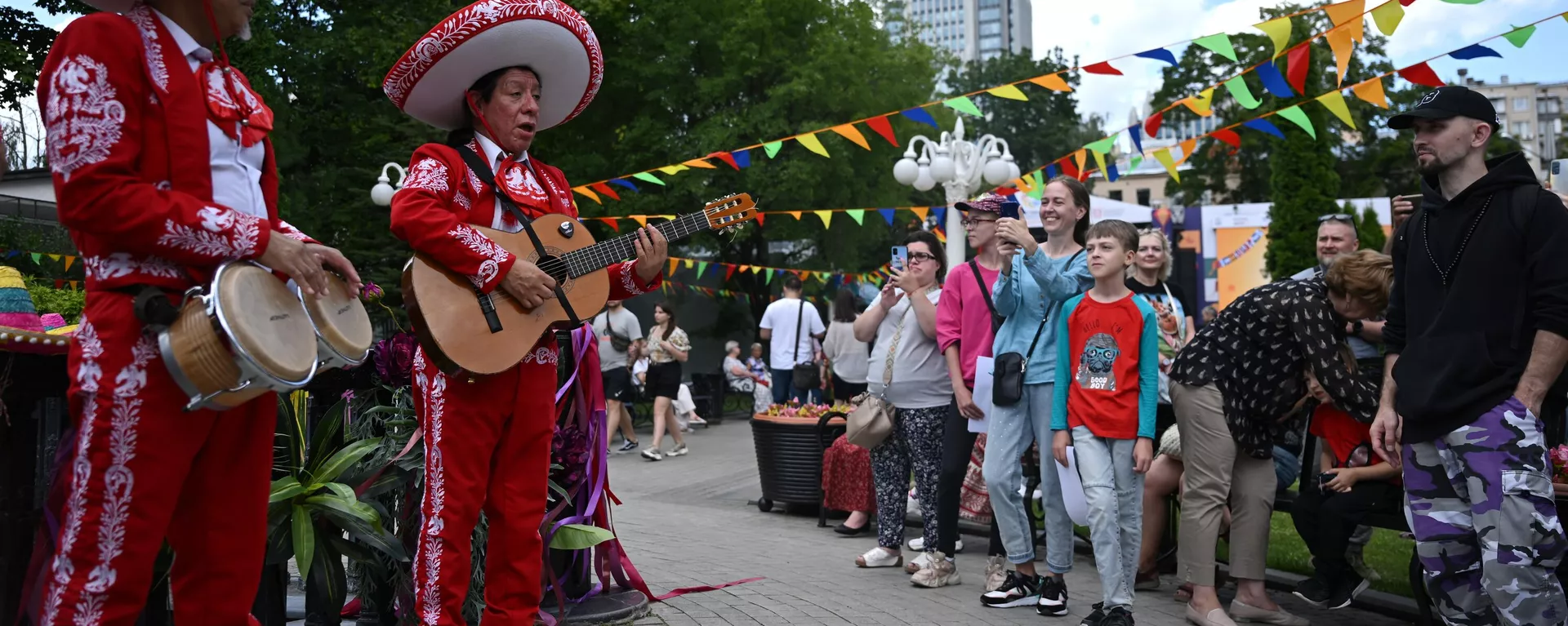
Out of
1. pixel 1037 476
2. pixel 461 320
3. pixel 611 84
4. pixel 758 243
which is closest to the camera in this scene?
pixel 461 320

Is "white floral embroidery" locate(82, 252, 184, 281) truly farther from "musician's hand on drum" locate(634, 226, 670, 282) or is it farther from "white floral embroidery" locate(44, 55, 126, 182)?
"musician's hand on drum" locate(634, 226, 670, 282)

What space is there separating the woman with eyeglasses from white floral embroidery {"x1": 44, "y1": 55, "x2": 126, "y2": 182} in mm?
4497

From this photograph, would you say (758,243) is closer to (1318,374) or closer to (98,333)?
(1318,374)

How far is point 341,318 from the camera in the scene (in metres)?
2.97

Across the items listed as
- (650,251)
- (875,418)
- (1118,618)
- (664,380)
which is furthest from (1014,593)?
(664,380)

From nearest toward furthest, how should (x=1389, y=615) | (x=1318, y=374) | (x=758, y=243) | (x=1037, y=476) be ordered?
(x=1318, y=374), (x=1389, y=615), (x=1037, y=476), (x=758, y=243)

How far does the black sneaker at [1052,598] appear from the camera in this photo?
5.64 meters

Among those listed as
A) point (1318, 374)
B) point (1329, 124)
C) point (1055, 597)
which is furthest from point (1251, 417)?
point (1329, 124)

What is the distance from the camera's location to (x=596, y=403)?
5406mm

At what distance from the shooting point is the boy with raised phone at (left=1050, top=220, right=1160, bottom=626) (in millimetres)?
5227

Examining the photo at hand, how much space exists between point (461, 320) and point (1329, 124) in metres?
42.6

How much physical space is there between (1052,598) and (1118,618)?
49 cm

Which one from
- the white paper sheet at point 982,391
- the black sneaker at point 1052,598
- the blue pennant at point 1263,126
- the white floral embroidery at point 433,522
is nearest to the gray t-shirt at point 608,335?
the blue pennant at point 1263,126

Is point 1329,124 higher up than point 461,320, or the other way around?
point 1329,124
